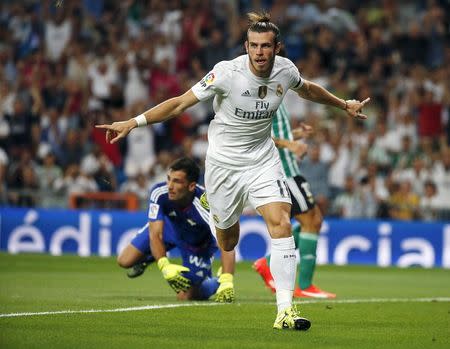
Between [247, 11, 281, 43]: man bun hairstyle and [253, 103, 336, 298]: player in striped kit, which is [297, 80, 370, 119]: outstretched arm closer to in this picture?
[247, 11, 281, 43]: man bun hairstyle

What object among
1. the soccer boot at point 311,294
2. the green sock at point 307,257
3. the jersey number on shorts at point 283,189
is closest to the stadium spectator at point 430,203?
the soccer boot at point 311,294

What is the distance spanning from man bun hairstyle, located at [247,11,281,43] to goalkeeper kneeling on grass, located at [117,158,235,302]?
227 cm

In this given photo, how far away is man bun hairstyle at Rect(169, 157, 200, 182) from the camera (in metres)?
11.1

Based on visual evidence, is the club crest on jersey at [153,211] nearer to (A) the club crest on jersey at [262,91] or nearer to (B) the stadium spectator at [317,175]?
(A) the club crest on jersey at [262,91]

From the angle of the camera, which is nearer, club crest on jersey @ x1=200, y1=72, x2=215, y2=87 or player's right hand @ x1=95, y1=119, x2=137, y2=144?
player's right hand @ x1=95, y1=119, x2=137, y2=144

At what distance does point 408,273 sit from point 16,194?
777cm

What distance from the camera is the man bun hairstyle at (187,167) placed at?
36.5ft

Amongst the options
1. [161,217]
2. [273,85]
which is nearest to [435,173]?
[161,217]

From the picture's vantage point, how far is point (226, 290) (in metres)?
11.0

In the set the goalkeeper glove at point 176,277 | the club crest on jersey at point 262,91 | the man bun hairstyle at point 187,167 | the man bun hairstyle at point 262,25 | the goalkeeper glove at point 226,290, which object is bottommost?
the goalkeeper glove at point 226,290

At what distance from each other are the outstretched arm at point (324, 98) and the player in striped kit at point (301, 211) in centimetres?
243

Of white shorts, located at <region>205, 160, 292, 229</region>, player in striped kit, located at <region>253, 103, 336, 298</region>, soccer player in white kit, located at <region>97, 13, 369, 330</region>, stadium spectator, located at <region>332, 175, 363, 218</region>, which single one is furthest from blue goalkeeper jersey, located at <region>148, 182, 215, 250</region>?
stadium spectator, located at <region>332, 175, 363, 218</region>

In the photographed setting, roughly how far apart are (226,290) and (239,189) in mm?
2050

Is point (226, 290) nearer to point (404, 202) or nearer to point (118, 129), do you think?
point (118, 129)
